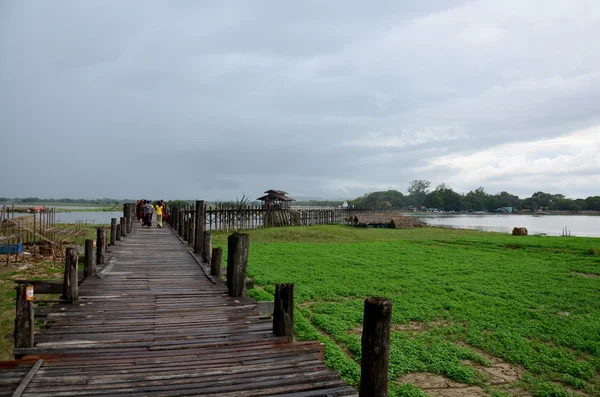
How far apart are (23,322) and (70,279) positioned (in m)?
1.90

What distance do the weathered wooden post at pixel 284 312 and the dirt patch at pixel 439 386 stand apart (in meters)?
1.98

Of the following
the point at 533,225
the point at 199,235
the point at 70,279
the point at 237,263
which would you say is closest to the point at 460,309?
the point at 237,263

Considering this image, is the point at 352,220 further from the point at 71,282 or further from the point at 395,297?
the point at 71,282

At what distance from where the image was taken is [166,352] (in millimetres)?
4449

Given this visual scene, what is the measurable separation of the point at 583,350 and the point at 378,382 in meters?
5.75

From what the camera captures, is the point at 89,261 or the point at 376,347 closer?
the point at 376,347

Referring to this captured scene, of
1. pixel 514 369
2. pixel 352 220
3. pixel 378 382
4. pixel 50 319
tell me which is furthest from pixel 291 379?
pixel 352 220

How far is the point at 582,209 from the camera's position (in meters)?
111

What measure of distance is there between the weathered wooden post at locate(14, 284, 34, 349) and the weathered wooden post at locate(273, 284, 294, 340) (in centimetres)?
292

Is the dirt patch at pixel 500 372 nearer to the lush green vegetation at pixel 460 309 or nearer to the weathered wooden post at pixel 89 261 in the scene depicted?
the lush green vegetation at pixel 460 309

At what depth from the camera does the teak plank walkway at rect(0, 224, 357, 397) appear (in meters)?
3.57

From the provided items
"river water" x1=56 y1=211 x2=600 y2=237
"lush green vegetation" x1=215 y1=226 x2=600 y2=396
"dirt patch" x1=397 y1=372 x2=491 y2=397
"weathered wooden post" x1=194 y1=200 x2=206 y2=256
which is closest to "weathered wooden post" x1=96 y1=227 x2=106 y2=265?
"weathered wooden post" x1=194 y1=200 x2=206 y2=256

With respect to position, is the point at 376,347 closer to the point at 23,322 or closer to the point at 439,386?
the point at 439,386

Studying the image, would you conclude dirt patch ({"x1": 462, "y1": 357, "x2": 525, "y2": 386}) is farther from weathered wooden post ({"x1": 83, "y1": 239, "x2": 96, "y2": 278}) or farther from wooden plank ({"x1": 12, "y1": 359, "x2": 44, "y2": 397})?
weathered wooden post ({"x1": 83, "y1": 239, "x2": 96, "y2": 278})
